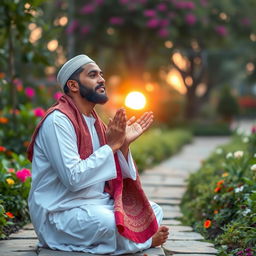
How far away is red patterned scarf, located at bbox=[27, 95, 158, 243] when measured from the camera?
4.35 meters

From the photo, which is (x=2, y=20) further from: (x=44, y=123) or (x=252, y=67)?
(x=252, y=67)

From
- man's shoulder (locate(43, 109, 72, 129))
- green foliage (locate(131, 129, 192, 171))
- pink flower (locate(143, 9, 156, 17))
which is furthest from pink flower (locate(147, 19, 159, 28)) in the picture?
man's shoulder (locate(43, 109, 72, 129))

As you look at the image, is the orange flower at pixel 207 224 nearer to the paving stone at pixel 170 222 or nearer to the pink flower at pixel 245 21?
the paving stone at pixel 170 222

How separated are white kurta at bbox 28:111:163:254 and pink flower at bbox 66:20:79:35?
1361 cm

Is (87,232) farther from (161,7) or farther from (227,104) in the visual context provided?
(227,104)

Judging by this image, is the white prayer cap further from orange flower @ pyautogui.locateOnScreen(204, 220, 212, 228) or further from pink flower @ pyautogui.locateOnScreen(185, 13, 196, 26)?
pink flower @ pyautogui.locateOnScreen(185, 13, 196, 26)

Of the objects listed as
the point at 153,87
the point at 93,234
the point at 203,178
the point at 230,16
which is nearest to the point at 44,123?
the point at 93,234

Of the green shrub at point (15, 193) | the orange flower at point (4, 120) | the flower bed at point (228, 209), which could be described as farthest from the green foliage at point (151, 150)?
the green shrub at point (15, 193)

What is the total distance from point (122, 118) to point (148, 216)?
781 millimetres

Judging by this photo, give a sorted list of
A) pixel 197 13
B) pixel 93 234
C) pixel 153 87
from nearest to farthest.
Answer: pixel 93 234, pixel 197 13, pixel 153 87

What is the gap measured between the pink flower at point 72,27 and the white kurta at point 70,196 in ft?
44.7

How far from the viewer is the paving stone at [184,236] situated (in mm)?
5242

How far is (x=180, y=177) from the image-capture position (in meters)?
9.35

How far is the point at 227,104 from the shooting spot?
2353cm
